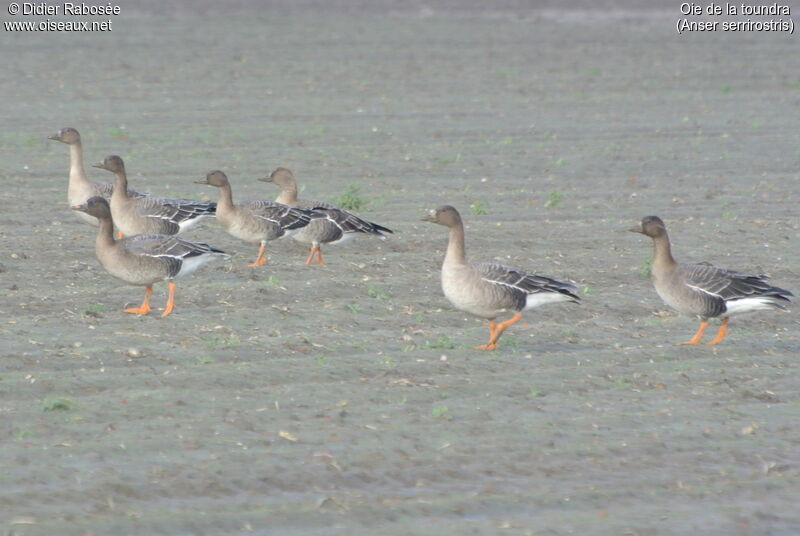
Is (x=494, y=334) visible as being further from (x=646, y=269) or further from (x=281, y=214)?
(x=281, y=214)

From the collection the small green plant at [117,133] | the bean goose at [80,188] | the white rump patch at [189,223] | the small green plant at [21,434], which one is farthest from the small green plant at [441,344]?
the small green plant at [117,133]

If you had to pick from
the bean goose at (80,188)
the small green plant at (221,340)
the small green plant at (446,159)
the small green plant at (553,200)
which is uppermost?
the small green plant at (446,159)

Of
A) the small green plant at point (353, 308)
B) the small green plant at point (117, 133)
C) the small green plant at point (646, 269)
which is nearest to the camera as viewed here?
the small green plant at point (353, 308)

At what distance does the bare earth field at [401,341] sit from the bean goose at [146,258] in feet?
1.04

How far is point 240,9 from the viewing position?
4759 cm

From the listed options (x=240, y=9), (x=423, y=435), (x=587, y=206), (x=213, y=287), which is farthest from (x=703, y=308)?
(x=240, y=9)

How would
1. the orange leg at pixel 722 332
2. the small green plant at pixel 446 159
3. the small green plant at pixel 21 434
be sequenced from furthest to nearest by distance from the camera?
the small green plant at pixel 446 159 → the orange leg at pixel 722 332 → the small green plant at pixel 21 434

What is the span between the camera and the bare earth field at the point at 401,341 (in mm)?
8172

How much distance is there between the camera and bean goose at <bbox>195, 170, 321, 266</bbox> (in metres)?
15.4

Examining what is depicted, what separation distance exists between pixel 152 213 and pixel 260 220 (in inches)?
48.5

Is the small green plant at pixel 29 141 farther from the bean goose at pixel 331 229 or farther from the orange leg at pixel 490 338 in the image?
the orange leg at pixel 490 338

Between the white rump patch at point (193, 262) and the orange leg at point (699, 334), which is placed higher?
the white rump patch at point (193, 262)

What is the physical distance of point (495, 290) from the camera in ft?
38.0

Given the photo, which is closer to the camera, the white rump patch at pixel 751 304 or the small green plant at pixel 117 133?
the white rump patch at pixel 751 304
